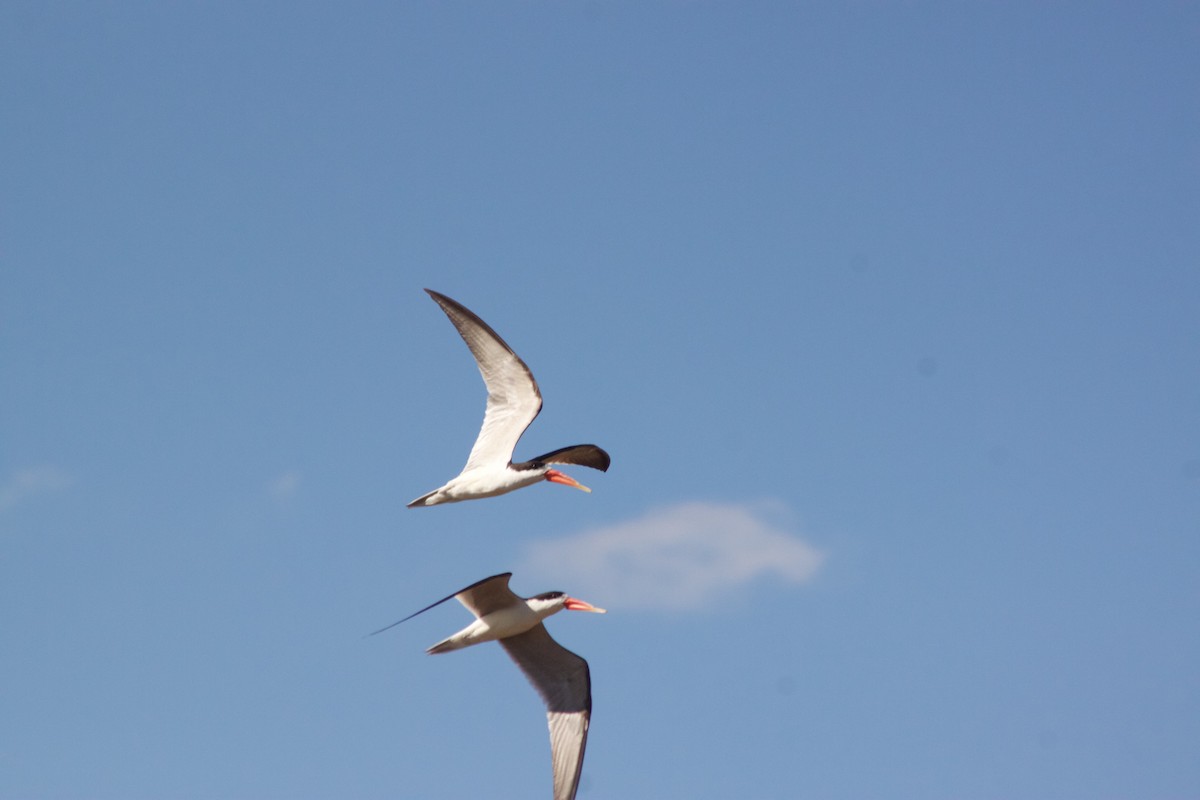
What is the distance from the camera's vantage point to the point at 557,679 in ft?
82.2

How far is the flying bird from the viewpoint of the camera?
23.7 meters

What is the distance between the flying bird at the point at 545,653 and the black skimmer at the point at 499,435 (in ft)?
6.69

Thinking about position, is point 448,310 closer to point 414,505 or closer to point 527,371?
point 527,371

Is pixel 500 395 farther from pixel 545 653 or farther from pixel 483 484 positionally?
pixel 545 653

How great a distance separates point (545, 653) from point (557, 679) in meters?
0.52

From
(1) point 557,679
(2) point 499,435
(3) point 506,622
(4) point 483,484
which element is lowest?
(1) point 557,679

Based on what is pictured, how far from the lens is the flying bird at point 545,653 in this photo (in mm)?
23656

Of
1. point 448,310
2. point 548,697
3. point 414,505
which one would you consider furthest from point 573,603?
point 448,310

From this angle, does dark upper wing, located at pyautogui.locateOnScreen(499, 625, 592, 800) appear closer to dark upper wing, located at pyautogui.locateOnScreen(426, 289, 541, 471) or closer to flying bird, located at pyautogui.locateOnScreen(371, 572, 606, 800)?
flying bird, located at pyautogui.locateOnScreen(371, 572, 606, 800)

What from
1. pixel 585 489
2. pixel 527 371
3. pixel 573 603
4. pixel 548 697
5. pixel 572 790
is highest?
pixel 527 371

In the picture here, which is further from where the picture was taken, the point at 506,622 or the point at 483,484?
the point at 483,484

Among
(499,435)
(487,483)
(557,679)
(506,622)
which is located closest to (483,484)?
(487,483)

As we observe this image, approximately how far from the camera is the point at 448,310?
25.0 metres

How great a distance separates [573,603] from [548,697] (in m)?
1.67
